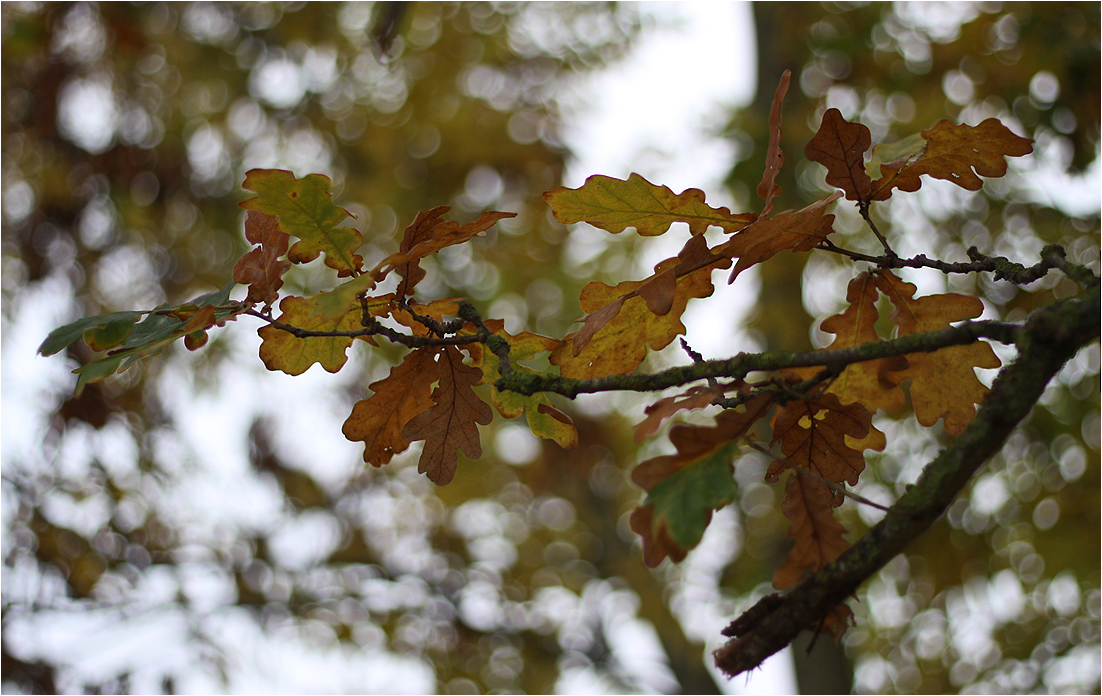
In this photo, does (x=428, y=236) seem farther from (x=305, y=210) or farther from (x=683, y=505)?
(x=683, y=505)

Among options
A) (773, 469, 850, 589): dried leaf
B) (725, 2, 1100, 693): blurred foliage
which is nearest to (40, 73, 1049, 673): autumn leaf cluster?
(773, 469, 850, 589): dried leaf

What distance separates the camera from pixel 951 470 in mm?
619

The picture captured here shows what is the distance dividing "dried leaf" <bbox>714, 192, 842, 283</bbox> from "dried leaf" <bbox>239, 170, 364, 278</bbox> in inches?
17.4

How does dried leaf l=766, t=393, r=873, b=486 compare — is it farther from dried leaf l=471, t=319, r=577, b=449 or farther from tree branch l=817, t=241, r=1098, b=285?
dried leaf l=471, t=319, r=577, b=449

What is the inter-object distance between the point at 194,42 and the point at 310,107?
71 cm

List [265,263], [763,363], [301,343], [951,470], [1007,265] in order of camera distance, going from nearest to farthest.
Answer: [951,470] < [763,363] < [1007,265] < [265,263] < [301,343]

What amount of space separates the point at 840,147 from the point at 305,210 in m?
0.64

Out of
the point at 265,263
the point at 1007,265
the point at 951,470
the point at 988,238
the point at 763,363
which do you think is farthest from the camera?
the point at 988,238

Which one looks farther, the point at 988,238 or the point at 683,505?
the point at 988,238

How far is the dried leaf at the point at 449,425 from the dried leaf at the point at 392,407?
0.03 m

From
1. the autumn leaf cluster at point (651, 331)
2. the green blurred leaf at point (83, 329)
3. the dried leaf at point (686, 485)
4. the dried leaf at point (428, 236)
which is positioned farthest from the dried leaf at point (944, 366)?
the green blurred leaf at point (83, 329)

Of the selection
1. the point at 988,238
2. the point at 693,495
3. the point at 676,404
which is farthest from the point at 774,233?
the point at 988,238

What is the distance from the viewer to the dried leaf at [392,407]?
40.8 inches

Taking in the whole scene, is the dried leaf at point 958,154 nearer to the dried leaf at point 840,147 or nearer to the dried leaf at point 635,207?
the dried leaf at point 840,147
